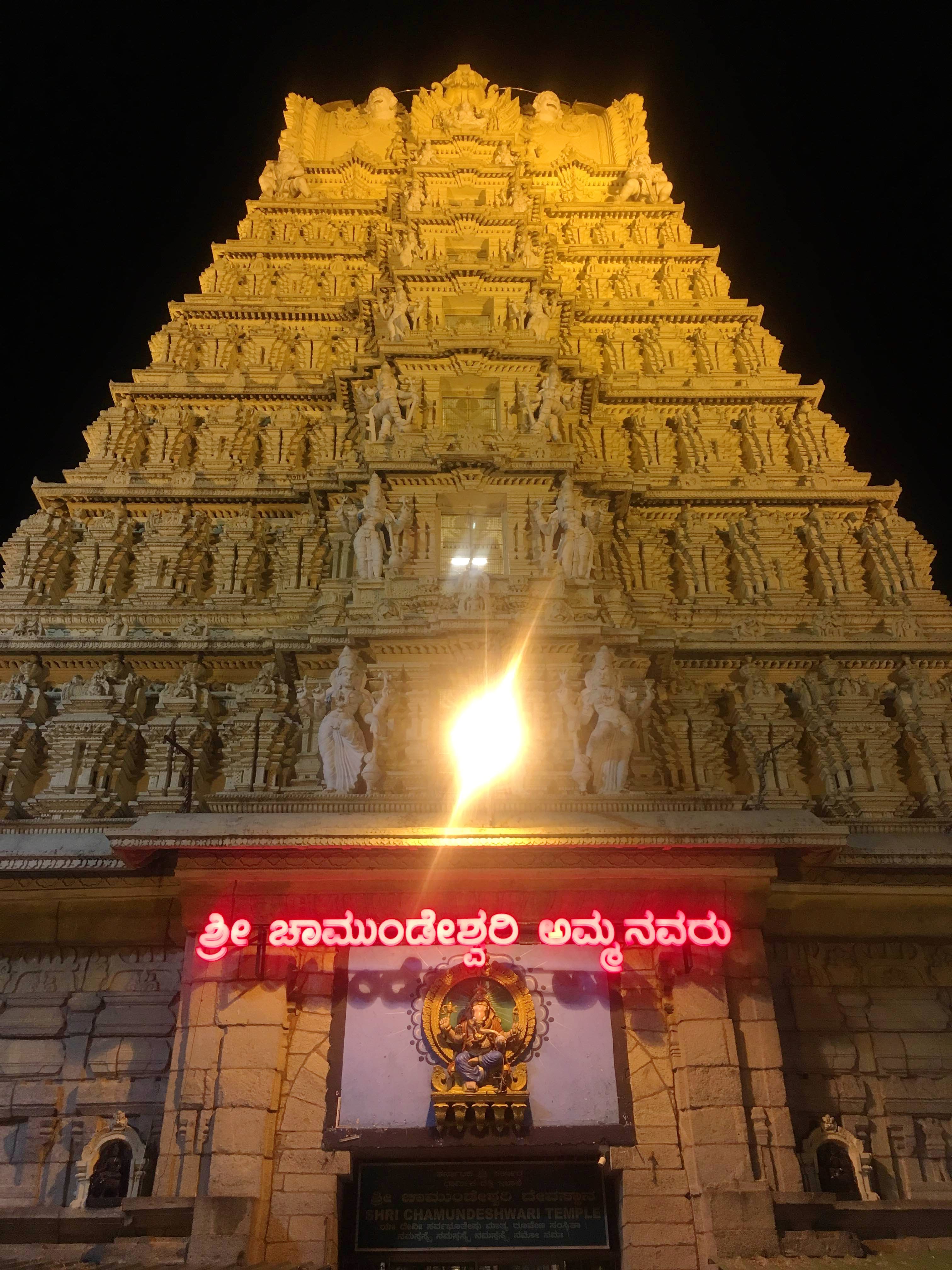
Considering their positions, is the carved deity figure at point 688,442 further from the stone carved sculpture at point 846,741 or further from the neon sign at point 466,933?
the neon sign at point 466,933

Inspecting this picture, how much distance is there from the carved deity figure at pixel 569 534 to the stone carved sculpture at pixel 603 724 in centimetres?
276

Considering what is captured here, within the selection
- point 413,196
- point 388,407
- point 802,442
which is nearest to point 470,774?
point 388,407

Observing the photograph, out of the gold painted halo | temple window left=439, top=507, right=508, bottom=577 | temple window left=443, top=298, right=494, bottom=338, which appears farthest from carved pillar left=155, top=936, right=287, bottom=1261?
temple window left=443, top=298, right=494, bottom=338

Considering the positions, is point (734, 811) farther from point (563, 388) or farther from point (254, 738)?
point (563, 388)

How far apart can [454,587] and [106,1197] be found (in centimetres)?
1130

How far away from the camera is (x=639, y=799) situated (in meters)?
13.6

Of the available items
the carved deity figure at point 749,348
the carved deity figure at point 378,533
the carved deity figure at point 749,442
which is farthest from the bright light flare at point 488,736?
the carved deity figure at point 749,348

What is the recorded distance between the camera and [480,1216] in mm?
10398

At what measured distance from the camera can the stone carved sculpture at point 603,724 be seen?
619 inches

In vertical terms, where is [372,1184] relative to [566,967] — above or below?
A: below

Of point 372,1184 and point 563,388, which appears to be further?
point 563,388

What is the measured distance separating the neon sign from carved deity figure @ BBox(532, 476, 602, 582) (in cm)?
877

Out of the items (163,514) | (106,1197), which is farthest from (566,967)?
(163,514)

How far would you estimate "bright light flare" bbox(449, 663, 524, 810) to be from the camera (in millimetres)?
16125
